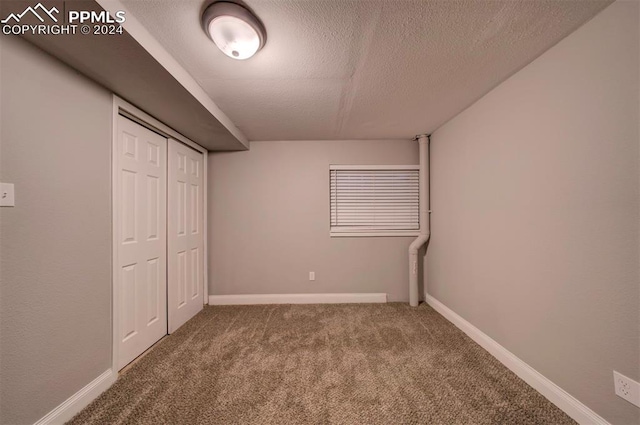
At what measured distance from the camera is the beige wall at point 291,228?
10.6 ft

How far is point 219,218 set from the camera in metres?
3.23

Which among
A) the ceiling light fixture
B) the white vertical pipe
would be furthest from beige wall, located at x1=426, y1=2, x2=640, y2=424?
the ceiling light fixture

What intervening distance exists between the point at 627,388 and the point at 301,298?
273 centimetres

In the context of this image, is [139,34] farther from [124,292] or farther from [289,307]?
[289,307]

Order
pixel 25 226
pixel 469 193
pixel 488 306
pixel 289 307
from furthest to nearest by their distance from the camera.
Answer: pixel 289 307
pixel 469 193
pixel 488 306
pixel 25 226

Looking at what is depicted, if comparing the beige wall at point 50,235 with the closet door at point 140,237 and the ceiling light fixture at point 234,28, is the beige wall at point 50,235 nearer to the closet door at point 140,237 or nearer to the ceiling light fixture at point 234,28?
the closet door at point 140,237

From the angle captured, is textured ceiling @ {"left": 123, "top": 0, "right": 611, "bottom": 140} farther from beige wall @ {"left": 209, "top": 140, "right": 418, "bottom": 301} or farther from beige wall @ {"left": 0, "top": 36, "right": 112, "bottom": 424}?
beige wall @ {"left": 209, "top": 140, "right": 418, "bottom": 301}

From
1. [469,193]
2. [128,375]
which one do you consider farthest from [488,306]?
[128,375]

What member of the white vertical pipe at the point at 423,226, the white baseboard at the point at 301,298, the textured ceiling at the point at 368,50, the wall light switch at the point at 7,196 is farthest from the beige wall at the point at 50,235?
the white vertical pipe at the point at 423,226

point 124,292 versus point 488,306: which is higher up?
point 124,292

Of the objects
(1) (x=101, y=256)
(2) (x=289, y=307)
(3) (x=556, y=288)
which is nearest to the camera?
(3) (x=556, y=288)

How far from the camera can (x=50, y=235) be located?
131 cm

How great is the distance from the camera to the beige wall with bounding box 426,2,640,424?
1.14 meters

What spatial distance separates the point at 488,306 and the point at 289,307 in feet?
7.18
